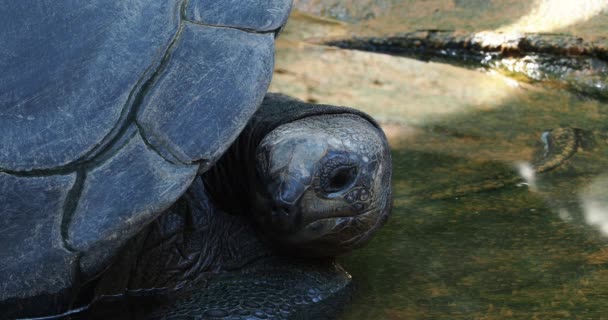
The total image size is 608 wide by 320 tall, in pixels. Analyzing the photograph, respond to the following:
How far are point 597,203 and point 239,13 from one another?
60.4 inches

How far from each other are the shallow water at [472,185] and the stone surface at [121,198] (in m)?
0.66

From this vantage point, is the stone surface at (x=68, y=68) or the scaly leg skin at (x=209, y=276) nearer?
the stone surface at (x=68, y=68)

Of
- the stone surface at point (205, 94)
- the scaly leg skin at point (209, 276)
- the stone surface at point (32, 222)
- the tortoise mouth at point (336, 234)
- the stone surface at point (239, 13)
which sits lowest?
the scaly leg skin at point (209, 276)

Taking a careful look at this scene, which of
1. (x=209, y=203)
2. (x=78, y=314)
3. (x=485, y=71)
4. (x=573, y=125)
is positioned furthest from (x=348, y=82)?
(x=78, y=314)

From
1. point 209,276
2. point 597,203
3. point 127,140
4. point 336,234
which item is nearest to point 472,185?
point 597,203

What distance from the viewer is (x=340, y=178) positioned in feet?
8.84

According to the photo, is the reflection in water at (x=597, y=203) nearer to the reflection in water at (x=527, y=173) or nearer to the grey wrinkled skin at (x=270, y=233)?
the reflection in water at (x=527, y=173)

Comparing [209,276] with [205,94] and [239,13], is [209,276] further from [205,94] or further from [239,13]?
[239,13]

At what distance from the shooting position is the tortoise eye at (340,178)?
2.68m

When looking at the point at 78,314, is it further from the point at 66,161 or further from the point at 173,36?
the point at 173,36

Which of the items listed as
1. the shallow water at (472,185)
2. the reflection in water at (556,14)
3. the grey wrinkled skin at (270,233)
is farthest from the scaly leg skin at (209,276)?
the reflection in water at (556,14)

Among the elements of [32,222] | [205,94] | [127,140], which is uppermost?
[205,94]

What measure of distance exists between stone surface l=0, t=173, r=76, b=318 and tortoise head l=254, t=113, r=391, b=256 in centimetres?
61

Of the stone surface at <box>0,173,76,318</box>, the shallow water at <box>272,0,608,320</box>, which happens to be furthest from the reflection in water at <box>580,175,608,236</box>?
the stone surface at <box>0,173,76,318</box>
